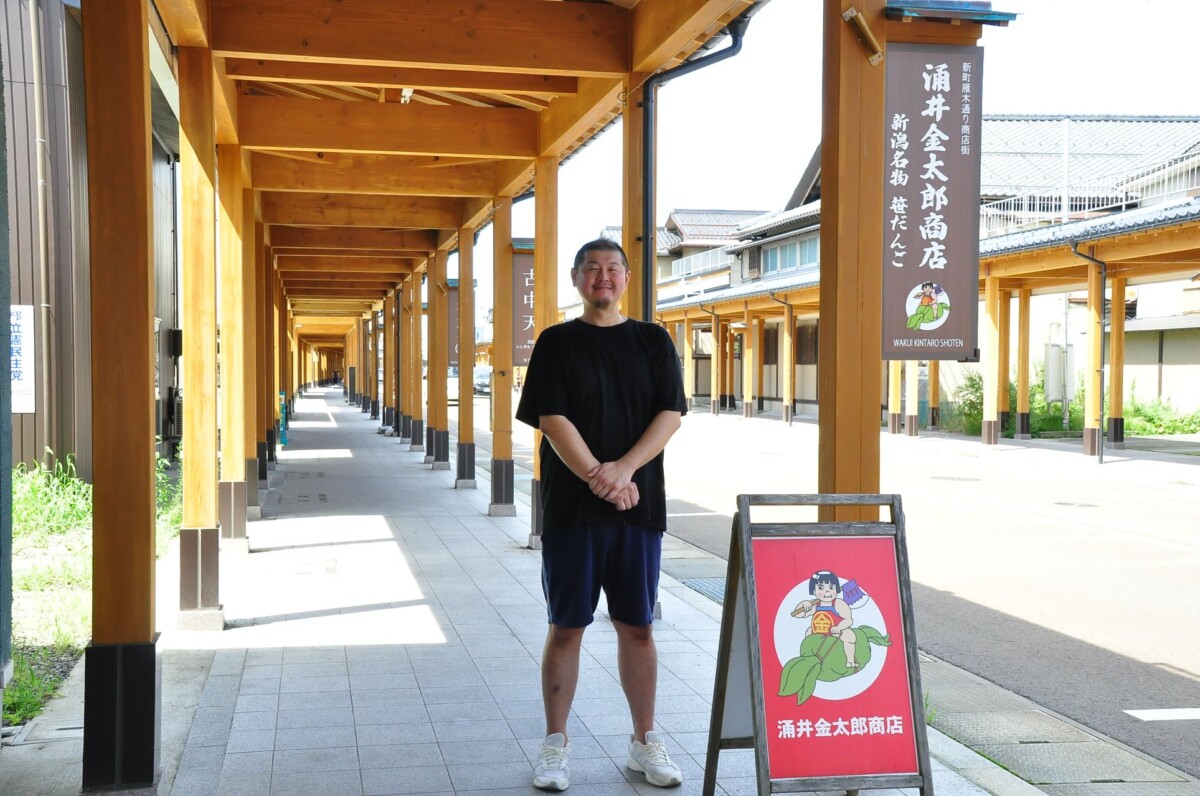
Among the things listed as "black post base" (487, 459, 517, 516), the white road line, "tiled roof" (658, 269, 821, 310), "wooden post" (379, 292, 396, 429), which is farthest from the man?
"tiled roof" (658, 269, 821, 310)

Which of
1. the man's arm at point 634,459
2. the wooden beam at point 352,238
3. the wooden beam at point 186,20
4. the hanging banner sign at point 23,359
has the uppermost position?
the wooden beam at point 352,238

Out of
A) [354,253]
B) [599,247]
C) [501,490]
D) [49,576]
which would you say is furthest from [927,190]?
[354,253]

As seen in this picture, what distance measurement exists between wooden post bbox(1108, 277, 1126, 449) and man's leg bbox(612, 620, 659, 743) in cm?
1914

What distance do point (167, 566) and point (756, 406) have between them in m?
32.2

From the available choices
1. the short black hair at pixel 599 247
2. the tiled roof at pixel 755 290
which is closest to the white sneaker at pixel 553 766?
the short black hair at pixel 599 247

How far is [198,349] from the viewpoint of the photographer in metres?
6.41

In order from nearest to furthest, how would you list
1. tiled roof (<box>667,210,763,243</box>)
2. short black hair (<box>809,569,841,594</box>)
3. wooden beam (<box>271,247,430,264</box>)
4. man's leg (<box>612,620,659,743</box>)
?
short black hair (<box>809,569,841,594</box>)
man's leg (<box>612,620,659,743</box>)
wooden beam (<box>271,247,430,264</box>)
tiled roof (<box>667,210,763,243</box>)

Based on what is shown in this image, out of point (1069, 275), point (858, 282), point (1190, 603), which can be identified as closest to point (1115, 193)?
point (1069, 275)

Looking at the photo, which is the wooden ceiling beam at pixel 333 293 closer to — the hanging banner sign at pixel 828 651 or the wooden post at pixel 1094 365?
the wooden post at pixel 1094 365

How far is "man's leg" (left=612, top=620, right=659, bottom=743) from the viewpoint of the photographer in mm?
3850

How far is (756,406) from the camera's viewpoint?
3909cm

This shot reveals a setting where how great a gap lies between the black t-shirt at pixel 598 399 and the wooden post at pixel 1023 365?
22261 millimetres

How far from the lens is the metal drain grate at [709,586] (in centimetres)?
735

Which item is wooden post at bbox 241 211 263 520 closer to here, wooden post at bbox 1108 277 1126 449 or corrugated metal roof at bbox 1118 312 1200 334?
wooden post at bbox 1108 277 1126 449
